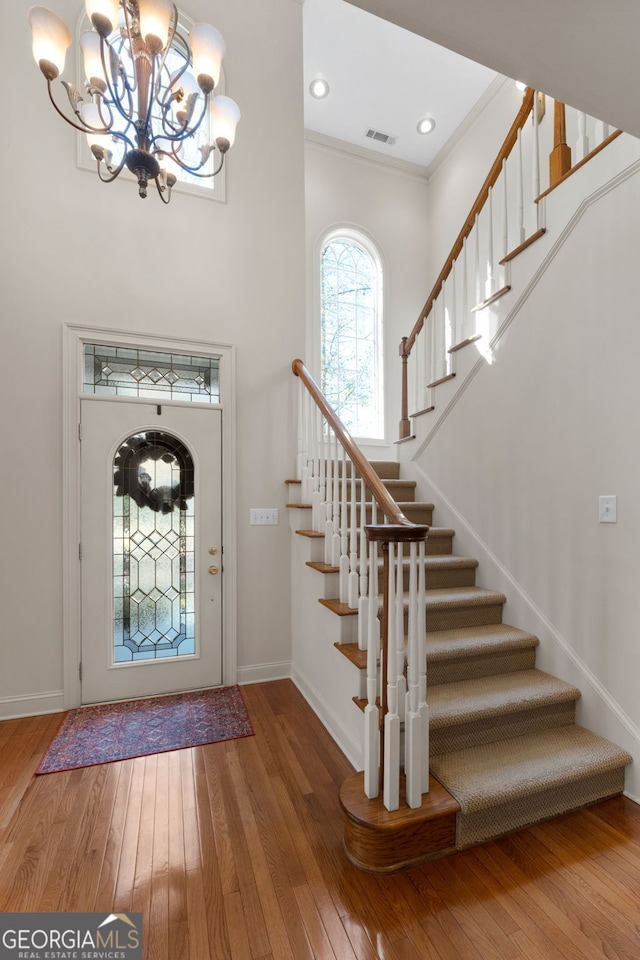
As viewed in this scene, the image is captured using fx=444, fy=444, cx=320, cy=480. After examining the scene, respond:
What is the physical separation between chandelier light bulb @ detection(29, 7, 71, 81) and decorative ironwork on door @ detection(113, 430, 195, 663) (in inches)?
71.8

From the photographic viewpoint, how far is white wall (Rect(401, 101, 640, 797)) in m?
2.05

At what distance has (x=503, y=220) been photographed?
9.66 feet

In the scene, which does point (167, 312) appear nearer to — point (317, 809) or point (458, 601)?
point (458, 601)

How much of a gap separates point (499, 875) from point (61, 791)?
6.20 feet

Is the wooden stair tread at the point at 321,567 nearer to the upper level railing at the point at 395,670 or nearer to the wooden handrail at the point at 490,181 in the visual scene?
the upper level railing at the point at 395,670

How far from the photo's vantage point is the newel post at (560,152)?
245 cm

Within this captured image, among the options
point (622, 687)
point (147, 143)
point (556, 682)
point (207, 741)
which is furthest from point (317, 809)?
point (147, 143)

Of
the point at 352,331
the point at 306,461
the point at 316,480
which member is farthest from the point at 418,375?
the point at 316,480

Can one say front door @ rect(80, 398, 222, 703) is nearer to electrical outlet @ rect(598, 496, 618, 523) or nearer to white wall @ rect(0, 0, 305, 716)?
white wall @ rect(0, 0, 305, 716)

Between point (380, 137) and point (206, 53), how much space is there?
367 centimetres

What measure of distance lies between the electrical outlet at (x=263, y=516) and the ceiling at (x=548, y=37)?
8.80 ft

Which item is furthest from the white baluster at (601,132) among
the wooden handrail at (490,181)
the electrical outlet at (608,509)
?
the electrical outlet at (608,509)

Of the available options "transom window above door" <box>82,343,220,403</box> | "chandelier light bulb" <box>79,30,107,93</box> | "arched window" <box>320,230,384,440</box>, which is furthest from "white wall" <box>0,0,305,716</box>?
"arched window" <box>320,230,384,440</box>

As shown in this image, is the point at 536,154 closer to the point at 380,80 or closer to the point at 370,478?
the point at 370,478
